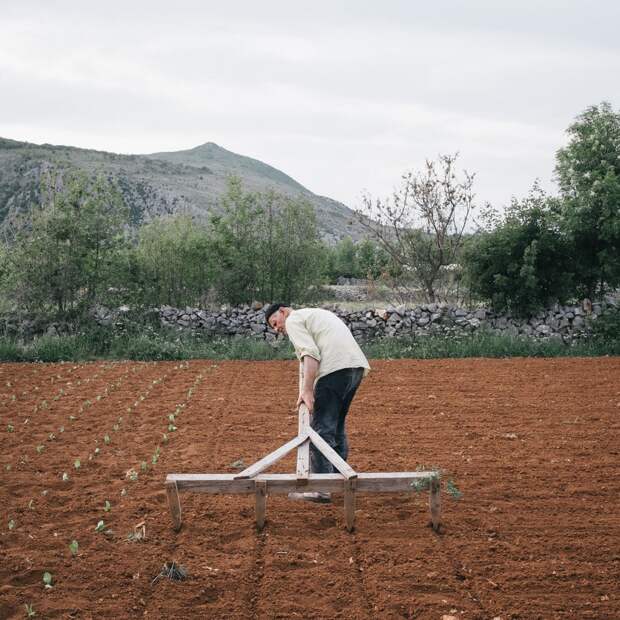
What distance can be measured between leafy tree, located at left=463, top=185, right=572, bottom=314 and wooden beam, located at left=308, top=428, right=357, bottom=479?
10.7m

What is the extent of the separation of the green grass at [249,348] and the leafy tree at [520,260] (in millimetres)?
1176

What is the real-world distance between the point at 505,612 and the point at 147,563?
231 cm

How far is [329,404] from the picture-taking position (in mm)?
5922

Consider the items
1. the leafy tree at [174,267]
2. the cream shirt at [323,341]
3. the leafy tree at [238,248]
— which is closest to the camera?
the cream shirt at [323,341]

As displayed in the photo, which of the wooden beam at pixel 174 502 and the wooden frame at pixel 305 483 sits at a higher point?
the wooden frame at pixel 305 483

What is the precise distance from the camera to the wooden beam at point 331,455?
5023 mm

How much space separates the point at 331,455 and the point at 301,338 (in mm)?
1038

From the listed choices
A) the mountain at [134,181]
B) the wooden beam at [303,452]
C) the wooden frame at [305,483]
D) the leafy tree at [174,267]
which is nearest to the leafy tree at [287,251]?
the leafy tree at [174,267]

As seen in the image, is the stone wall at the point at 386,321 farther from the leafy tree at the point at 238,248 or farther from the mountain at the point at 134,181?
the mountain at the point at 134,181

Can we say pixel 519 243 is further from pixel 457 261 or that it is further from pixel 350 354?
pixel 350 354

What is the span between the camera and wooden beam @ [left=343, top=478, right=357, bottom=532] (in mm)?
4977

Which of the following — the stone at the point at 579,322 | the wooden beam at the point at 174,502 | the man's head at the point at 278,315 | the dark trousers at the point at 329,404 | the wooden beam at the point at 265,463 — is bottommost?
the wooden beam at the point at 174,502

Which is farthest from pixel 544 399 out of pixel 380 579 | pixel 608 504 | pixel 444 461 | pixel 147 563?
pixel 147 563

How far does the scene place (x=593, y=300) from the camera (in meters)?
16.0
